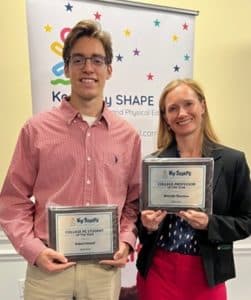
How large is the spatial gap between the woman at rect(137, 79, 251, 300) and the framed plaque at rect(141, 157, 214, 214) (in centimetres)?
7

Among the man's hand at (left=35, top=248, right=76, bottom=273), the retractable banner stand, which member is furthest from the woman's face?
the retractable banner stand

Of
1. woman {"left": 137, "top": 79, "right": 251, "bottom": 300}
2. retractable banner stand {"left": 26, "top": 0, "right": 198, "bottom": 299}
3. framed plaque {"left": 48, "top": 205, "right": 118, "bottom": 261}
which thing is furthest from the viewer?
retractable banner stand {"left": 26, "top": 0, "right": 198, "bottom": 299}

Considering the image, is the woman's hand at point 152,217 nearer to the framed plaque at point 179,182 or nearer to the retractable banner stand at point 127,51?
the framed plaque at point 179,182

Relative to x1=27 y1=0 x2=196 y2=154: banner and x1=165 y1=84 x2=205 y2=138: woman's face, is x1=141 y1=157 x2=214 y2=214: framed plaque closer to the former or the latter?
x1=165 y1=84 x2=205 y2=138: woman's face

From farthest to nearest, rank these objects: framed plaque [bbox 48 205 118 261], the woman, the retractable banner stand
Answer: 1. the retractable banner stand
2. the woman
3. framed plaque [bbox 48 205 118 261]

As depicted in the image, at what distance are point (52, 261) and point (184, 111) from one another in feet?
2.29

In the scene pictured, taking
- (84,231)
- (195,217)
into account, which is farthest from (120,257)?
(195,217)

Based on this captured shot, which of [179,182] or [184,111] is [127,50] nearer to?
[184,111]

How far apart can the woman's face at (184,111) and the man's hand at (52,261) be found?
2.04 ft

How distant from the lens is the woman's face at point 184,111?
4.77 feet

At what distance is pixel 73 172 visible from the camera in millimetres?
1329

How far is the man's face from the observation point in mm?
1333

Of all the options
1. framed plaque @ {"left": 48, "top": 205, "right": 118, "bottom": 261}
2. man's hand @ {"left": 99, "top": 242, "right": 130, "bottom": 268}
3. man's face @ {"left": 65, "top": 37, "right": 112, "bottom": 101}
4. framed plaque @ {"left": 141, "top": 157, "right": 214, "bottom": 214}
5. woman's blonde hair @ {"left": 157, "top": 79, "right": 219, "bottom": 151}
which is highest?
man's face @ {"left": 65, "top": 37, "right": 112, "bottom": 101}

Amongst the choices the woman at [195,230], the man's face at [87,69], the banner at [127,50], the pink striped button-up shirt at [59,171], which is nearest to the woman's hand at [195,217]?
the woman at [195,230]
